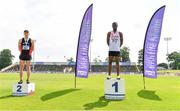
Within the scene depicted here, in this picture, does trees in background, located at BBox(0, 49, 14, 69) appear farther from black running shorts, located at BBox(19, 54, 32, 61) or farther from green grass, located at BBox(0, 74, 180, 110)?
green grass, located at BBox(0, 74, 180, 110)

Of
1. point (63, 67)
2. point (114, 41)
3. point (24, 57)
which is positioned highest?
point (63, 67)

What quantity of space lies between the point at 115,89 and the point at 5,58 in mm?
127226

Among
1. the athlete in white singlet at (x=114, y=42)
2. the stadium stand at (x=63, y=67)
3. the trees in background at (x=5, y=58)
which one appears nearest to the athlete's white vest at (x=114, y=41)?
the athlete in white singlet at (x=114, y=42)

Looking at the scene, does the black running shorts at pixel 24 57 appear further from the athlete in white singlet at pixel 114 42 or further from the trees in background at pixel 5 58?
the trees in background at pixel 5 58

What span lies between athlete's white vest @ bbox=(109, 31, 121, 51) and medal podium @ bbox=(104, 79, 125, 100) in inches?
47.6

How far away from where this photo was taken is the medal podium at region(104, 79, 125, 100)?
459 inches

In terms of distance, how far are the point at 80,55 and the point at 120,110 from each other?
6.10 m

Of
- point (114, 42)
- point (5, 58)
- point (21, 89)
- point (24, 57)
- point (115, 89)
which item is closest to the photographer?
point (115, 89)

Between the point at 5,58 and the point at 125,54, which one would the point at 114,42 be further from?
the point at 5,58

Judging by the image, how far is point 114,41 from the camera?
12.3m

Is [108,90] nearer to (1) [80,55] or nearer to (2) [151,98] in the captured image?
(2) [151,98]

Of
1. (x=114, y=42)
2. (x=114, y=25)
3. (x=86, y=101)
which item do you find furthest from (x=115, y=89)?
(x=114, y=25)

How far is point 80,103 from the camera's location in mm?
11148

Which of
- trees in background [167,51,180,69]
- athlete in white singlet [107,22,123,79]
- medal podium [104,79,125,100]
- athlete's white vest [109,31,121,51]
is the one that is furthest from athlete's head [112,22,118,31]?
trees in background [167,51,180,69]
